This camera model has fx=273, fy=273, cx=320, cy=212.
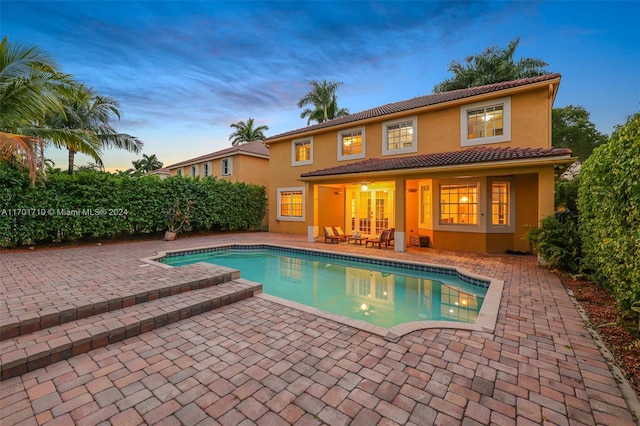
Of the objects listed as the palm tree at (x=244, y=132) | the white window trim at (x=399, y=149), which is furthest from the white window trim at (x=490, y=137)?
the palm tree at (x=244, y=132)

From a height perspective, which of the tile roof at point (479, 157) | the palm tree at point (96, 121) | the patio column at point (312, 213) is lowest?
the patio column at point (312, 213)

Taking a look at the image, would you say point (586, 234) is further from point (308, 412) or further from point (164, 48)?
point (164, 48)

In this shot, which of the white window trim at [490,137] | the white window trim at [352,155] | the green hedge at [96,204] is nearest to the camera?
the green hedge at [96,204]

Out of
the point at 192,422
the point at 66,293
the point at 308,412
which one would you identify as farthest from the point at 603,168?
the point at 66,293

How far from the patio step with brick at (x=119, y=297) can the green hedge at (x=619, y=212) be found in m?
7.02

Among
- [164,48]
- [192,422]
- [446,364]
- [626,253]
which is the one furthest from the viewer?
[164,48]

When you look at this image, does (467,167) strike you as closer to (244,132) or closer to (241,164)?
(241,164)

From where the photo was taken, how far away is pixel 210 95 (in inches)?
757

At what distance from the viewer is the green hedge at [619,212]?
12.7 ft

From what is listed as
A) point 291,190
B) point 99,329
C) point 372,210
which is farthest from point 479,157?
point 291,190

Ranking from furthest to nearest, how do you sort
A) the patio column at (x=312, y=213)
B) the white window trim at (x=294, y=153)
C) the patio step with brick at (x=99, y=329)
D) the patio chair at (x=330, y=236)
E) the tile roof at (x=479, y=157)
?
the white window trim at (x=294, y=153) → the patio column at (x=312, y=213) → the patio chair at (x=330, y=236) → the tile roof at (x=479, y=157) → the patio step with brick at (x=99, y=329)

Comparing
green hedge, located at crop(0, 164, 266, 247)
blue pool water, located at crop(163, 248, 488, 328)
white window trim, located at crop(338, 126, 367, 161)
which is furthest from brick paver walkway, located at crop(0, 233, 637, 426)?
white window trim, located at crop(338, 126, 367, 161)

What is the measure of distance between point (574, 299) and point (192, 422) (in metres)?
7.01

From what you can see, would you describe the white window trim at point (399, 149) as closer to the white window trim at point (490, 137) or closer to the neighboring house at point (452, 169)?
the neighboring house at point (452, 169)
